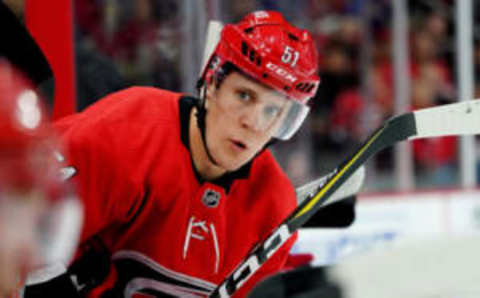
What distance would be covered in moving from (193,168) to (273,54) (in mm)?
197

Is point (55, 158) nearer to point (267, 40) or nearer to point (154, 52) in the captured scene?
point (267, 40)

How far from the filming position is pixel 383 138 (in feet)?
2.92

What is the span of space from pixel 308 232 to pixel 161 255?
422 millimetres

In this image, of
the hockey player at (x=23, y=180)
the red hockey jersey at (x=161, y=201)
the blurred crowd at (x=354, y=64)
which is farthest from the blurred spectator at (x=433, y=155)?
the hockey player at (x=23, y=180)

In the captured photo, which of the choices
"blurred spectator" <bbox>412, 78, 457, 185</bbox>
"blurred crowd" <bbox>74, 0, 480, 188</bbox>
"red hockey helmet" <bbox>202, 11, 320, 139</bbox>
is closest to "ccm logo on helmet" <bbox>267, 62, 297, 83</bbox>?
"red hockey helmet" <bbox>202, 11, 320, 139</bbox>

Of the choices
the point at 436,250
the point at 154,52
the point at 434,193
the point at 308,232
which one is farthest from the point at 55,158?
the point at 434,193

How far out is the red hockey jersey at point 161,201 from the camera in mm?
871

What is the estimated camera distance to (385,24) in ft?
7.51

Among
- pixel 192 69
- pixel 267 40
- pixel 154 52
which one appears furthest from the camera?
pixel 154 52

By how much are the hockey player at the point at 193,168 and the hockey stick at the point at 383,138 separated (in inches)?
2.7

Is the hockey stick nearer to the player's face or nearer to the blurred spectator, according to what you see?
the player's face

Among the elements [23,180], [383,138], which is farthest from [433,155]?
[23,180]

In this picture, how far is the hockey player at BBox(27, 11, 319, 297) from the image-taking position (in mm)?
859

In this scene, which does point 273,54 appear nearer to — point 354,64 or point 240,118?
point 240,118
